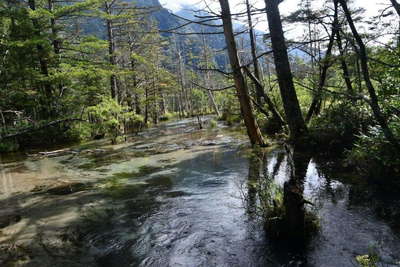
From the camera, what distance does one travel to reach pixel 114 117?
14852mm

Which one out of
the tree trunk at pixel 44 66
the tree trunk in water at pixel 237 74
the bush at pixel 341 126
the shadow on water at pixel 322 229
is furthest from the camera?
the tree trunk at pixel 44 66

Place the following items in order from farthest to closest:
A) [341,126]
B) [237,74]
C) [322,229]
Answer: [237,74], [341,126], [322,229]

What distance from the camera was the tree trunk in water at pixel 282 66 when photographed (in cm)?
588

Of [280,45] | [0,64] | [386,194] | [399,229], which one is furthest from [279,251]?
[0,64]

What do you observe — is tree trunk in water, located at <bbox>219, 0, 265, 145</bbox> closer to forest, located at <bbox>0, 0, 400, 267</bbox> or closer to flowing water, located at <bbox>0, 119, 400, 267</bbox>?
forest, located at <bbox>0, 0, 400, 267</bbox>

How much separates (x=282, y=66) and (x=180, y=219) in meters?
3.88

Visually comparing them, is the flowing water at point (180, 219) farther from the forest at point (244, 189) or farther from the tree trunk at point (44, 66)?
the tree trunk at point (44, 66)

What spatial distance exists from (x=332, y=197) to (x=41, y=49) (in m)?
15.6

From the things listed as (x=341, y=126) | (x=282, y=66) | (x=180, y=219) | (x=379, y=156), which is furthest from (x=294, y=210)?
(x=341, y=126)

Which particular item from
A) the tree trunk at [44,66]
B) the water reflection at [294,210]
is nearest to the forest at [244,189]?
the water reflection at [294,210]

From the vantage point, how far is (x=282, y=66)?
601 centimetres

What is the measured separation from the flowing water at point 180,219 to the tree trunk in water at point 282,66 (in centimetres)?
123

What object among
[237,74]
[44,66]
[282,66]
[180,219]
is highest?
[44,66]

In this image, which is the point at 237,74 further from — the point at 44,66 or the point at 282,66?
the point at 44,66
